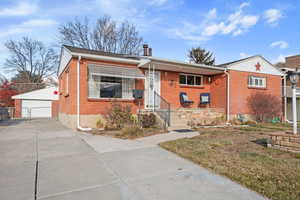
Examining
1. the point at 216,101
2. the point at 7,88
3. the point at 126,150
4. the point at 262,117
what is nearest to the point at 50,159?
the point at 126,150

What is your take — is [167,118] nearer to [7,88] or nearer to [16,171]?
[16,171]

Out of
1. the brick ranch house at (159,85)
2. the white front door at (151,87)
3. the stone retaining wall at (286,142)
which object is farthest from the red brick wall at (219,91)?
the stone retaining wall at (286,142)

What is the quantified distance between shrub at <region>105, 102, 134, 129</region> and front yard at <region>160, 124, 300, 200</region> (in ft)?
15.6

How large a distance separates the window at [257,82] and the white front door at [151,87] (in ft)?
25.9

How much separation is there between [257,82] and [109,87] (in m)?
12.5

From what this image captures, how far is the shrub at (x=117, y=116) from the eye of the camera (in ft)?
33.9

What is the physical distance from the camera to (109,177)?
3.63 metres

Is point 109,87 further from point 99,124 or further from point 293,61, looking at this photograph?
point 293,61

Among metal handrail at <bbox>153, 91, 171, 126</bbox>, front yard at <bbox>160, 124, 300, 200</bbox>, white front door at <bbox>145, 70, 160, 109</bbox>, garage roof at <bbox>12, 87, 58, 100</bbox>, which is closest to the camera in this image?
front yard at <bbox>160, 124, 300, 200</bbox>

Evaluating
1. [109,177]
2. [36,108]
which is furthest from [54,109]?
[109,177]

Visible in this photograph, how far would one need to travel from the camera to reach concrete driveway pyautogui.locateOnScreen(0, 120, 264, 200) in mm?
2924

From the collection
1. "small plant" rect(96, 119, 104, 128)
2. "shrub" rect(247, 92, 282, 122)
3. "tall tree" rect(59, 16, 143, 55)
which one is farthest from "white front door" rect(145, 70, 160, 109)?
"tall tree" rect(59, 16, 143, 55)

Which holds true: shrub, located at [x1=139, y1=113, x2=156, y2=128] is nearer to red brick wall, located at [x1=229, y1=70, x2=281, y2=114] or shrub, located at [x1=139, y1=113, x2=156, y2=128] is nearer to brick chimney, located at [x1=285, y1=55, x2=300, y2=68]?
red brick wall, located at [x1=229, y1=70, x2=281, y2=114]

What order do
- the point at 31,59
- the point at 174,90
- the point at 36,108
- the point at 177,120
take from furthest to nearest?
the point at 31,59, the point at 36,108, the point at 174,90, the point at 177,120
